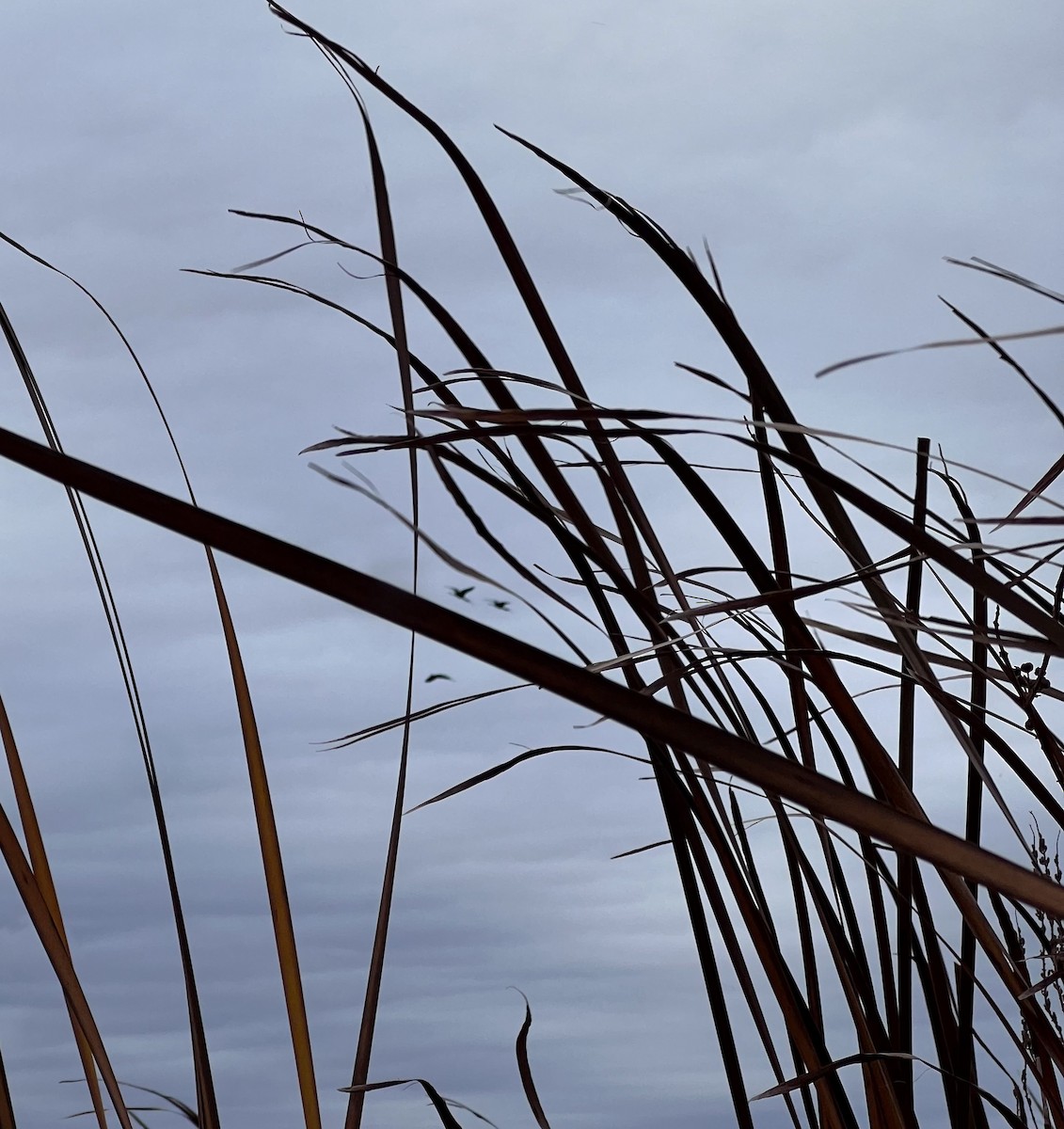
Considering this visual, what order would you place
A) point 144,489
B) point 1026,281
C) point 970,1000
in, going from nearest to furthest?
point 144,489, point 1026,281, point 970,1000

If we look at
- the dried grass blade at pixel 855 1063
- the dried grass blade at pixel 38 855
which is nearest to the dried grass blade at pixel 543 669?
the dried grass blade at pixel 855 1063

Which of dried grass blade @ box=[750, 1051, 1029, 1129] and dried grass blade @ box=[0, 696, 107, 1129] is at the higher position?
dried grass blade @ box=[0, 696, 107, 1129]

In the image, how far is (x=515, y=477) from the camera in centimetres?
60

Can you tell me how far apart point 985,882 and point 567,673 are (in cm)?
10

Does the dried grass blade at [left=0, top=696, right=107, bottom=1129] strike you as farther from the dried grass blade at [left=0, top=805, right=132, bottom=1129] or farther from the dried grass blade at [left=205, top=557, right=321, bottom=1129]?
the dried grass blade at [left=205, top=557, right=321, bottom=1129]

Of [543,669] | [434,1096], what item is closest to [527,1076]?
[434,1096]

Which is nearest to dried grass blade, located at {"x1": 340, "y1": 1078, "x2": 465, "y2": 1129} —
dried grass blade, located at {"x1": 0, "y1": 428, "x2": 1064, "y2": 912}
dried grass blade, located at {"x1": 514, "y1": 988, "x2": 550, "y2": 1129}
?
dried grass blade, located at {"x1": 514, "y1": 988, "x2": 550, "y2": 1129}

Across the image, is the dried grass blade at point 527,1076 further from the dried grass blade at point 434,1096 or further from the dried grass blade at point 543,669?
the dried grass blade at point 543,669

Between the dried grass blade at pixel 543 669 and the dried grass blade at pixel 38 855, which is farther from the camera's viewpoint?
the dried grass blade at pixel 38 855

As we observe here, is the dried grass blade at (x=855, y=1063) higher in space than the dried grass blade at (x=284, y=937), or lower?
lower

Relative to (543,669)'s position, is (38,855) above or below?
above

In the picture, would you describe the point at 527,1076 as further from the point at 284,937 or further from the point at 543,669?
the point at 543,669

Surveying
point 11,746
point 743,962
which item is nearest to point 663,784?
point 743,962

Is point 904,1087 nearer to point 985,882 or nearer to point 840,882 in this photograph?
point 840,882
